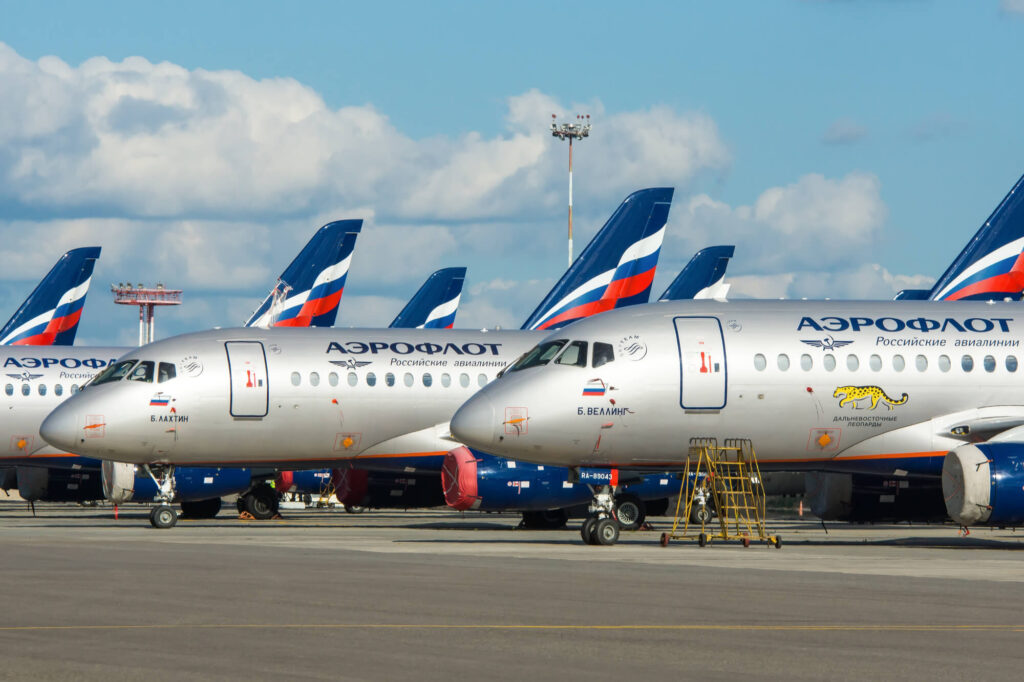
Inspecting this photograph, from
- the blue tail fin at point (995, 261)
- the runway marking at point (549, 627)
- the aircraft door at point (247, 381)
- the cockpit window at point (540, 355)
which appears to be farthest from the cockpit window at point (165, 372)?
the runway marking at point (549, 627)

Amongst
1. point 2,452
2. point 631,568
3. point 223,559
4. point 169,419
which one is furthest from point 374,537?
point 2,452

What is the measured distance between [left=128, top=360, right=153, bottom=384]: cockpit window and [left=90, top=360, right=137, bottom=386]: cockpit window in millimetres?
171

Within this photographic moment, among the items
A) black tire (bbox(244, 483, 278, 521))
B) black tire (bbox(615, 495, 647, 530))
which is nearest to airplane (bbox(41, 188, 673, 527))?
black tire (bbox(244, 483, 278, 521))

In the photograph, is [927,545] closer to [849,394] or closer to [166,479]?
[849,394]

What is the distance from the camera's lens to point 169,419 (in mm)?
36500

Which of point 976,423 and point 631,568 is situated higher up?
point 976,423

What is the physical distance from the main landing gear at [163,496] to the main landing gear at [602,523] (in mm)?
12002

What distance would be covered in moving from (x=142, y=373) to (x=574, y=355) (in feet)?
39.8

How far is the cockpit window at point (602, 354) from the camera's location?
29250 millimetres

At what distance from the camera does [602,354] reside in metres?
29.3

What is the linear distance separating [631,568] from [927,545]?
33.8 feet

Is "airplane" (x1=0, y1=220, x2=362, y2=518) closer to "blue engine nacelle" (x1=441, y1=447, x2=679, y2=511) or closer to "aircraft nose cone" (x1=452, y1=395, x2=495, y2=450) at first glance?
"blue engine nacelle" (x1=441, y1=447, x2=679, y2=511)

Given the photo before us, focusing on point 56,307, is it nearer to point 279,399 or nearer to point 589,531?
point 279,399

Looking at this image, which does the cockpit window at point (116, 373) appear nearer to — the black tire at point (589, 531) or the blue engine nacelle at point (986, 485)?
the black tire at point (589, 531)
